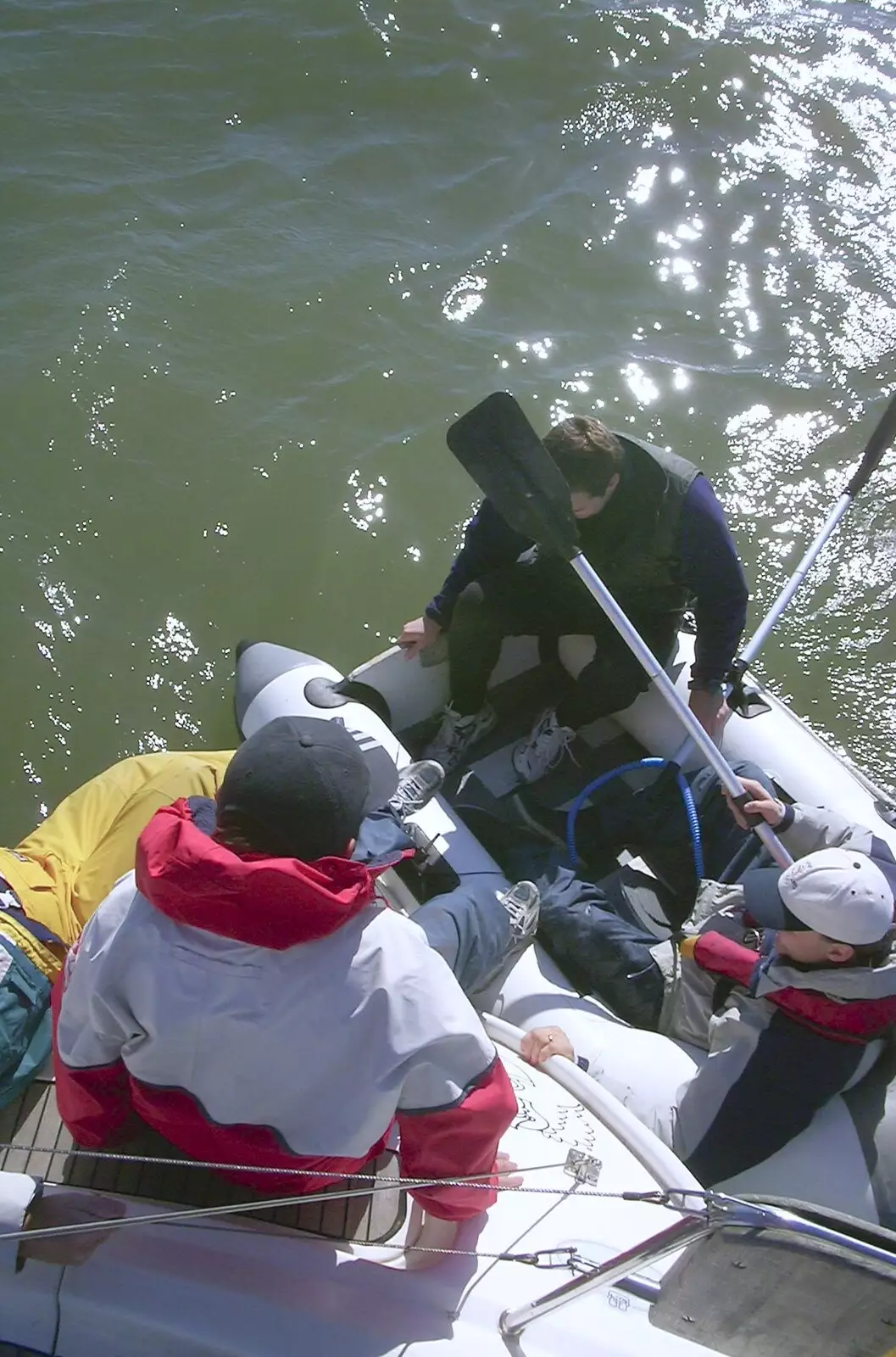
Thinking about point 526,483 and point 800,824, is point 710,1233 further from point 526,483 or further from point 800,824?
point 526,483

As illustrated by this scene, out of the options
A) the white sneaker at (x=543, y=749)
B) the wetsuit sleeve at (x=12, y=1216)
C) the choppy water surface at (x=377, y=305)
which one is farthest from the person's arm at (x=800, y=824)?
the wetsuit sleeve at (x=12, y=1216)

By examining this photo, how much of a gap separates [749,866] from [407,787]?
106cm

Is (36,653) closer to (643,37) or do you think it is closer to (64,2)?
(64,2)

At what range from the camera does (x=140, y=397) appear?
4.94 m

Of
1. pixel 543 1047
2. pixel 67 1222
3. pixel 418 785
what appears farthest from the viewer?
pixel 418 785

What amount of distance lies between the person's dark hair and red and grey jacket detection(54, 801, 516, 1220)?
1825mm

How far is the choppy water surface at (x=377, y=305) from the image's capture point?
4.46 meters

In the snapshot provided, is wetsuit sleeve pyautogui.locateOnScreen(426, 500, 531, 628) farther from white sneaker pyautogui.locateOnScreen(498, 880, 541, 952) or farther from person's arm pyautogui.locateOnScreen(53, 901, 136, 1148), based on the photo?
person's arm pyautogui.locateOnScreen(53, 901, 136, 1148)

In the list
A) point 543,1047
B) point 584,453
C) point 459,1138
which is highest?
point 584,453

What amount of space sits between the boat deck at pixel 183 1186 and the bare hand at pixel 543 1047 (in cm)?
64

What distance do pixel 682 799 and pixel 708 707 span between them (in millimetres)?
308

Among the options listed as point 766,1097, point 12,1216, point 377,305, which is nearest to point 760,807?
point 766,1097

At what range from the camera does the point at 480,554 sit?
3668 mm

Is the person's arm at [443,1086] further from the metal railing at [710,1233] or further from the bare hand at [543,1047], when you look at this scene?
the bare hand at [543,1047]
